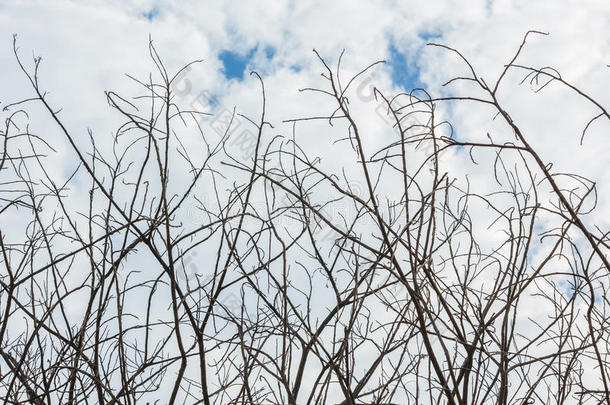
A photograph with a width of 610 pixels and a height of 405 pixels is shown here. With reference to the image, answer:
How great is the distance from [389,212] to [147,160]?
0.79 metres

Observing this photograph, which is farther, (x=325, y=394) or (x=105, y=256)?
(x=105, y=256)

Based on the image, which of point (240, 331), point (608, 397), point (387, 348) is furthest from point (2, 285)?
point (608, 397)

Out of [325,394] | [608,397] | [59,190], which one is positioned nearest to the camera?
[608,397]

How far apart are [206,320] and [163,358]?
0.30 meters

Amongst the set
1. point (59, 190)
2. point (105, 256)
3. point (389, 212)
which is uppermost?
point (59, 190)

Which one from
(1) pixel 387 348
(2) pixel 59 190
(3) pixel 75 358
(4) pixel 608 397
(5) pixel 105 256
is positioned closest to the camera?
(4) pixel 608 397

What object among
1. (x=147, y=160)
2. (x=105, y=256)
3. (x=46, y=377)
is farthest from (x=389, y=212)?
(x=46, y=377)

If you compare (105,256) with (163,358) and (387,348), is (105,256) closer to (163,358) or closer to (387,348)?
(163,358)

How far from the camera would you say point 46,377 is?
1.98 meters

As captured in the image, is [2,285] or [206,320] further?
[2,285]

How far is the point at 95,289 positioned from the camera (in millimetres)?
2021

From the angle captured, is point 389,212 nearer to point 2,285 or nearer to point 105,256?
point 105,256

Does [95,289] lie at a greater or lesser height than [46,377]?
greater

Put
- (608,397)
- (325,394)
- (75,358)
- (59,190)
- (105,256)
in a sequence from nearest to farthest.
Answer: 1. (608,397)
2. (325,394)
3. (75,358)
4. (105,256)
5. (59,190)
